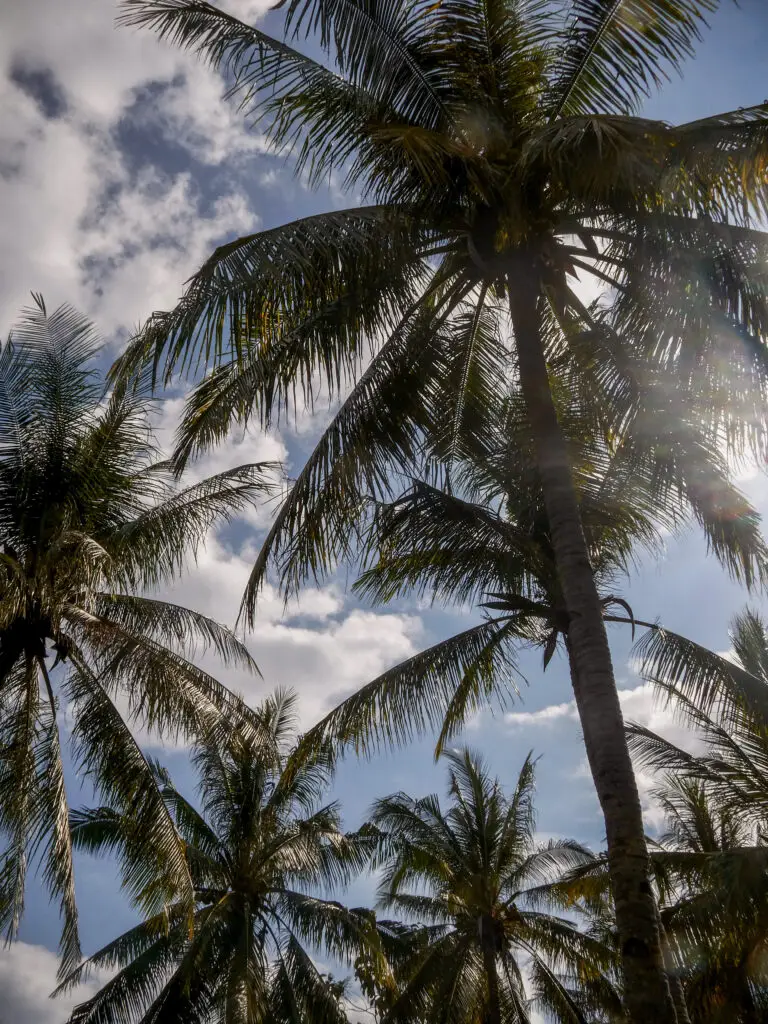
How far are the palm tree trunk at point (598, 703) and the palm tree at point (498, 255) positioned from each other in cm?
2

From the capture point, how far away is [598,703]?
5793mm

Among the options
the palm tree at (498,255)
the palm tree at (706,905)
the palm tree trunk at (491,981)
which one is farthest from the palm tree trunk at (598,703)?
the palm tree trunk at (491,981)

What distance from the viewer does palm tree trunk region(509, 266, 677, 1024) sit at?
4.86 m

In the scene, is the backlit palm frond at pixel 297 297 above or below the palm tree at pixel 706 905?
above

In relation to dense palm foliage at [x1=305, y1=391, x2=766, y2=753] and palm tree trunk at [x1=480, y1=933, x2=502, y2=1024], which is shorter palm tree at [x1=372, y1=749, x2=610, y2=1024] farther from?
dense palm foliage at [x1=305, y1=391, x2=766, y2=753]

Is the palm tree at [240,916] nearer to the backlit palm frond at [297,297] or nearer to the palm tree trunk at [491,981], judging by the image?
the palm tree trunk at [491,981]

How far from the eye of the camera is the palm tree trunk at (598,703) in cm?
486

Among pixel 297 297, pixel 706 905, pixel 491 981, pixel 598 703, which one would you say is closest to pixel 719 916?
pixel 706 905

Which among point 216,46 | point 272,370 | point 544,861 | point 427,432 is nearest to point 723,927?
point 544,861

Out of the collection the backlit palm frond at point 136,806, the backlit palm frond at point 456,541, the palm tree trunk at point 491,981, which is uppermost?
the backlit palm frond at point 456,541

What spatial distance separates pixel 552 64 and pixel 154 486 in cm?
707

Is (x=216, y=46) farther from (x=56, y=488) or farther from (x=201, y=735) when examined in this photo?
(x=201, y=735)

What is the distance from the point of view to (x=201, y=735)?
10500mm

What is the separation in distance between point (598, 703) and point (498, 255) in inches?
146
